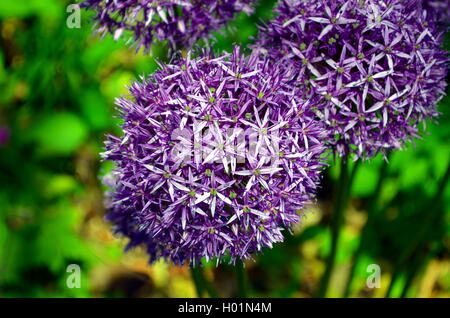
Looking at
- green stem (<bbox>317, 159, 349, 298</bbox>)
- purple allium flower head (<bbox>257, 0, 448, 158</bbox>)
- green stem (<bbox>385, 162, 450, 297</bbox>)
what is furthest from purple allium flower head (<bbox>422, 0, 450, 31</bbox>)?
green stem (<bbox>317, 159, 349, 298</bbox>)

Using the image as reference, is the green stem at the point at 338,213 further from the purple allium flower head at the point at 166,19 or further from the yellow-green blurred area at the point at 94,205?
the purple allium flower head at the point at 166,19

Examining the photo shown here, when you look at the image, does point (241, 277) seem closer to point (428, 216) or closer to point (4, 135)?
point (428, 216)

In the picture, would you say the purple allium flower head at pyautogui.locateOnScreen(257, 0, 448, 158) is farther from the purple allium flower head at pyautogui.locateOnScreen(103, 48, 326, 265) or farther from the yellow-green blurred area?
the yellow-green blurred area

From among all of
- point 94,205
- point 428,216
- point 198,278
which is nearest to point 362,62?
point 428,216

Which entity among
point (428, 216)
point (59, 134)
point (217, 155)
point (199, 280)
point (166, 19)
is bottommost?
point (199, 280)

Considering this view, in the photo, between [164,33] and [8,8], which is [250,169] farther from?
[8,8]

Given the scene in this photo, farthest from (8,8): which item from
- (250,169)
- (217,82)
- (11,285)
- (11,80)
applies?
(250,169)

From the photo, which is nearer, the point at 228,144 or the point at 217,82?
the point at 228,144
